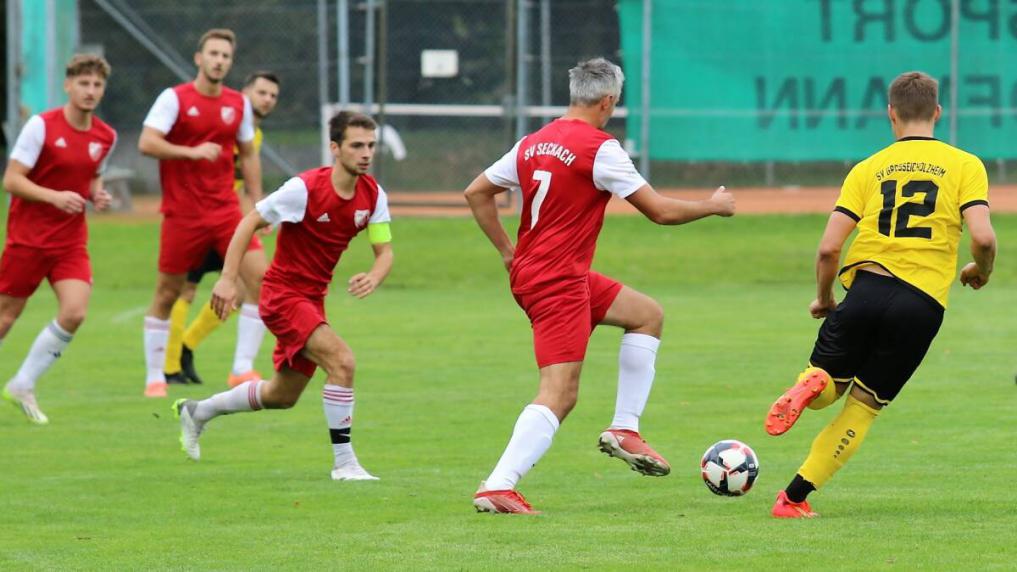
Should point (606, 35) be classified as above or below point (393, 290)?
above

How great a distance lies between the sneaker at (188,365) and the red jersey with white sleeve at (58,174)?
71.8 inches

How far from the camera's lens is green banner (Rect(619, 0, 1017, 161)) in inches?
958

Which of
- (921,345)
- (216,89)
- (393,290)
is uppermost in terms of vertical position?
(216,89)

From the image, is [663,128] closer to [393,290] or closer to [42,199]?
[393,290]

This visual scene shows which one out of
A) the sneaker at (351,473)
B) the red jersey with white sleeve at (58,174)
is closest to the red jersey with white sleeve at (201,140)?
the red jersey with white sleeve at (58,174)

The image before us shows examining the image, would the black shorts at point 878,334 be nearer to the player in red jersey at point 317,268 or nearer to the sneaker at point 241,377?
the player in red jersey at point 317,268

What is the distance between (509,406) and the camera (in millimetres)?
11453

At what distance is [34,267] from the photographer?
447 inches

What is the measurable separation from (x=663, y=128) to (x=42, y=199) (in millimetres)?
14501

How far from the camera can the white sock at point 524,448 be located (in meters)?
7.41

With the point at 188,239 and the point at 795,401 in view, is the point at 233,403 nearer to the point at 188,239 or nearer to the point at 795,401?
the point at 795,401

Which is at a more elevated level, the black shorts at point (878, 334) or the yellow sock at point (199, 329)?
the black shorts at point (878, 334)

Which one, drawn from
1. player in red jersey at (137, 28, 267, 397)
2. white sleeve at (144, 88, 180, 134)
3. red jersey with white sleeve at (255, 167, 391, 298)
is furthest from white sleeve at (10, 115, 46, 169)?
red jersey with white sleeve at (255, 167, 391, 298)

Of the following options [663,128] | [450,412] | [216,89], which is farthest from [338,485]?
[663,128]
